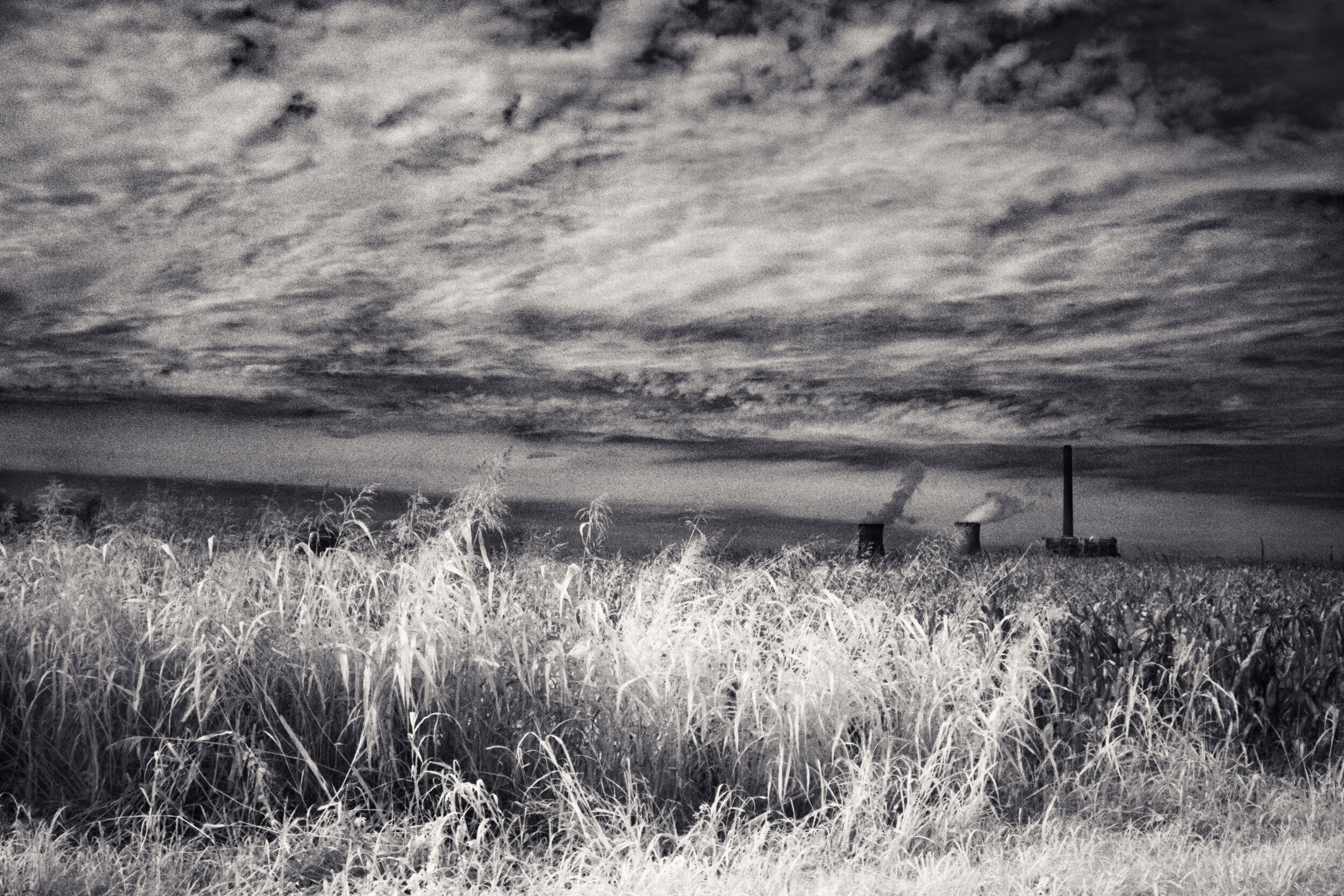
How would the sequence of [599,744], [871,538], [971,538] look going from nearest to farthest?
[599,744] < [871,538] < [971,538]

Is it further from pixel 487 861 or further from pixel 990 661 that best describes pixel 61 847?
pixel 990 661

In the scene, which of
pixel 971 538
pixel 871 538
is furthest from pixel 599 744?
pixel 971 538

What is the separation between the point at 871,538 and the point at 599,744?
1392 centimetres

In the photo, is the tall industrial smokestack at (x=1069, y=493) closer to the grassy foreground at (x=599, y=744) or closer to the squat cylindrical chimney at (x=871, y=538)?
the squat cylindrical chimney at (x=871, y=538)

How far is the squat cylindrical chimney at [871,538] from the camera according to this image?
1689cm

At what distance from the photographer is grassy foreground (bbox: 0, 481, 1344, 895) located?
10.7 feet

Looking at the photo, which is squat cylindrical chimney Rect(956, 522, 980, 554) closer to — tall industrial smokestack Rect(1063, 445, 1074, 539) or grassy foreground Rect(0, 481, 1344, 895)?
tall industrial smokestack Rect(1063, 445, 1074, 539)

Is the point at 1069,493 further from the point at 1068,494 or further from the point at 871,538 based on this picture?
the point at 871,538

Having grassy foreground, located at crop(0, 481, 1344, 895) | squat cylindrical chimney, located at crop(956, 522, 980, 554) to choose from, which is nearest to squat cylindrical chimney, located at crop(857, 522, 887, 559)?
squat cylindrical chimney, located at crop(956, 522, 980, 554)

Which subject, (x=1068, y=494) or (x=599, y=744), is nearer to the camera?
(x=599, y=744)

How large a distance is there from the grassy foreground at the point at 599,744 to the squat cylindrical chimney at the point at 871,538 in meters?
11.2

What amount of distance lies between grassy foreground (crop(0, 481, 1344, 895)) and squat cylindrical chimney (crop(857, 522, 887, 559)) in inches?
440

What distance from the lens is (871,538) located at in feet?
56.8

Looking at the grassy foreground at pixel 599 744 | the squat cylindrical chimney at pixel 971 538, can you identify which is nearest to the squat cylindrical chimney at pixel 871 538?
the squat cylindrical chimney at pixel 971 538
